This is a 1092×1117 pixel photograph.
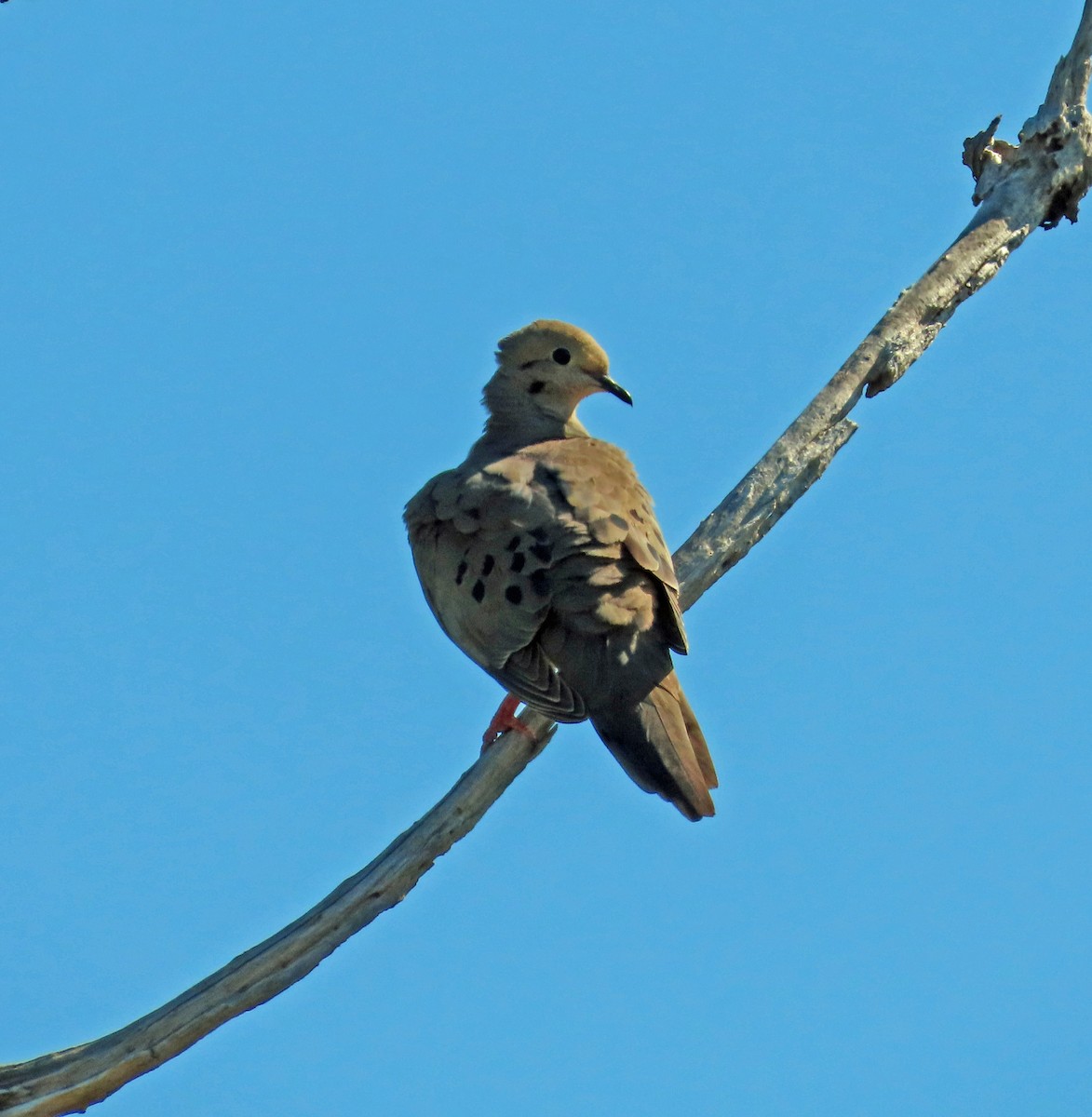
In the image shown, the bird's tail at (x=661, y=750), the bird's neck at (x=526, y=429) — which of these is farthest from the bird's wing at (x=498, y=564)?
the bird's neck at (x=526, y=429)

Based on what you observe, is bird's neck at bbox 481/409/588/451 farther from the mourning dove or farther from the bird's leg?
the bird's leg

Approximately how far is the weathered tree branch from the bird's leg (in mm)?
54

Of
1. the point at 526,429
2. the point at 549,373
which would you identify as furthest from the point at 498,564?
the point at 549,373

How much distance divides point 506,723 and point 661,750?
0.58 metres

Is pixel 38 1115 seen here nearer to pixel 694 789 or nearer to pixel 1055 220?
pixel 694 789

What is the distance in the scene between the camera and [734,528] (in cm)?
579

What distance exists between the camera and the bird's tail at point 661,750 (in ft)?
17.6

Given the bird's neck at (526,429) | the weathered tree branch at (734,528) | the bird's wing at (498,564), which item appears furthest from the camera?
the bird's neck at (526,429)

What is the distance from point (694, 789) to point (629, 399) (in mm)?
1914

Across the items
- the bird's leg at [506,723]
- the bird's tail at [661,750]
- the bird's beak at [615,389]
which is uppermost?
the bird's beak at [615,389]

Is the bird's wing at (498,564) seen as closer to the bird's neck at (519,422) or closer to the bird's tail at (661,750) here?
the bird's tail at (661,750)

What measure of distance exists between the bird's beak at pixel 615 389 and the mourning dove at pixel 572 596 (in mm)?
447

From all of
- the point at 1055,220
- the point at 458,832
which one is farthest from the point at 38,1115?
the point at 1055,220

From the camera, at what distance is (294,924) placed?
4980 millimetres
